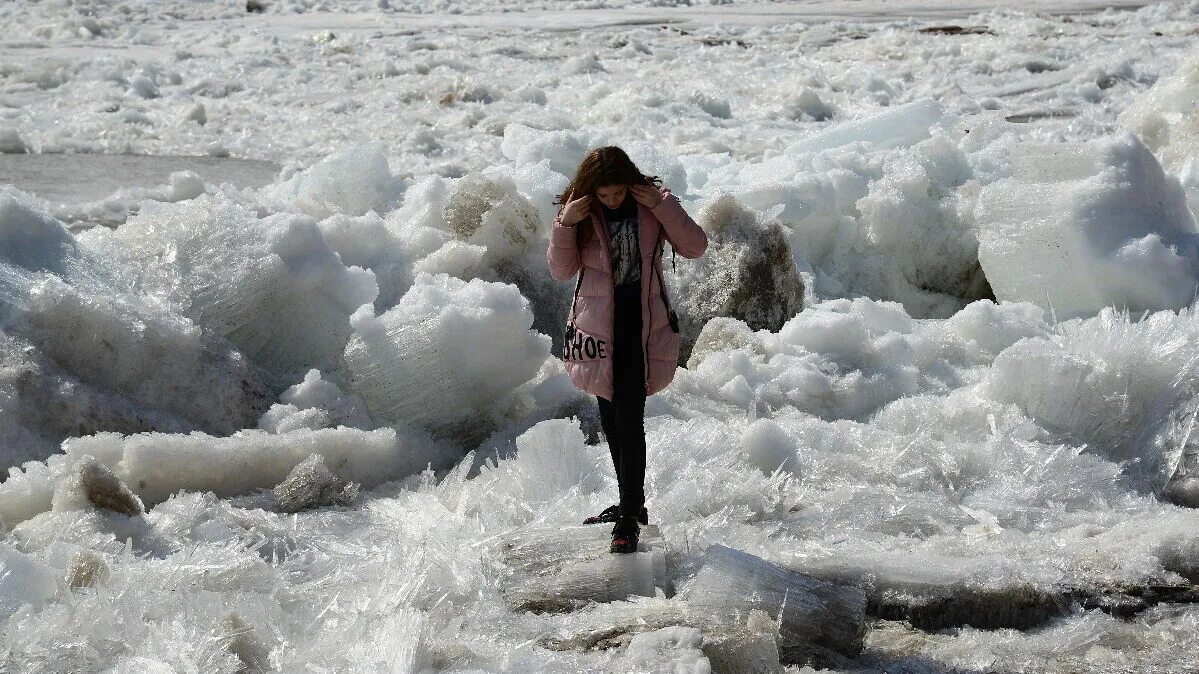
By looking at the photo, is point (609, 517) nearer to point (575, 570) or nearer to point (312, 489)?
point (575, 570)

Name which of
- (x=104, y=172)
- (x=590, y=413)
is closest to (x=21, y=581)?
(x=590, y=413)

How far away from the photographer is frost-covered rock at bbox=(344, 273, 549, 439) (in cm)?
455

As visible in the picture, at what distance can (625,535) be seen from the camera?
3299mm

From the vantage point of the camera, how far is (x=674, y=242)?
3326 mm

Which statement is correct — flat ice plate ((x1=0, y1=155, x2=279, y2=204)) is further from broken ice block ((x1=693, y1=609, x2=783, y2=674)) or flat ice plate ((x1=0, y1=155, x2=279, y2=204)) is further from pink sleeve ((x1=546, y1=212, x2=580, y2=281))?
broken ice block ((x1=693, y1=609, x2=783, y2=674))

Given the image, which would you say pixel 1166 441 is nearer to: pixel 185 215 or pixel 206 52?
pixel 185 215

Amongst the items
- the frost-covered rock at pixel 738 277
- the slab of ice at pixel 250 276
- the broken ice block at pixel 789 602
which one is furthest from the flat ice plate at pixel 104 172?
the broken ice block at pixel 789 602

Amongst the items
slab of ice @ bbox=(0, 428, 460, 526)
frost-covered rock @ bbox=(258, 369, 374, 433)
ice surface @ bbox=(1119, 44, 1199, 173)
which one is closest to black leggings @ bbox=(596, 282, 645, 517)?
slab of ice @ bbox=(0, 428, 460, 526)

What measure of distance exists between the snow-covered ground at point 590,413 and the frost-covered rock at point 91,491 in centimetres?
1

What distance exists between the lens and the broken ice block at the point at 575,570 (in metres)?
3.22

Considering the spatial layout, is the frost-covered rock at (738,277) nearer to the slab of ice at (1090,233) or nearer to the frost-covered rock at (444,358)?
the slab of ice at (1090,233)

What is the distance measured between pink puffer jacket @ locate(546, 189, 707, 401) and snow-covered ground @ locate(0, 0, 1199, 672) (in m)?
0.50

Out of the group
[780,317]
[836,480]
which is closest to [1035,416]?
Result: [836,480]

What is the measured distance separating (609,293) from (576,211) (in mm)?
242
